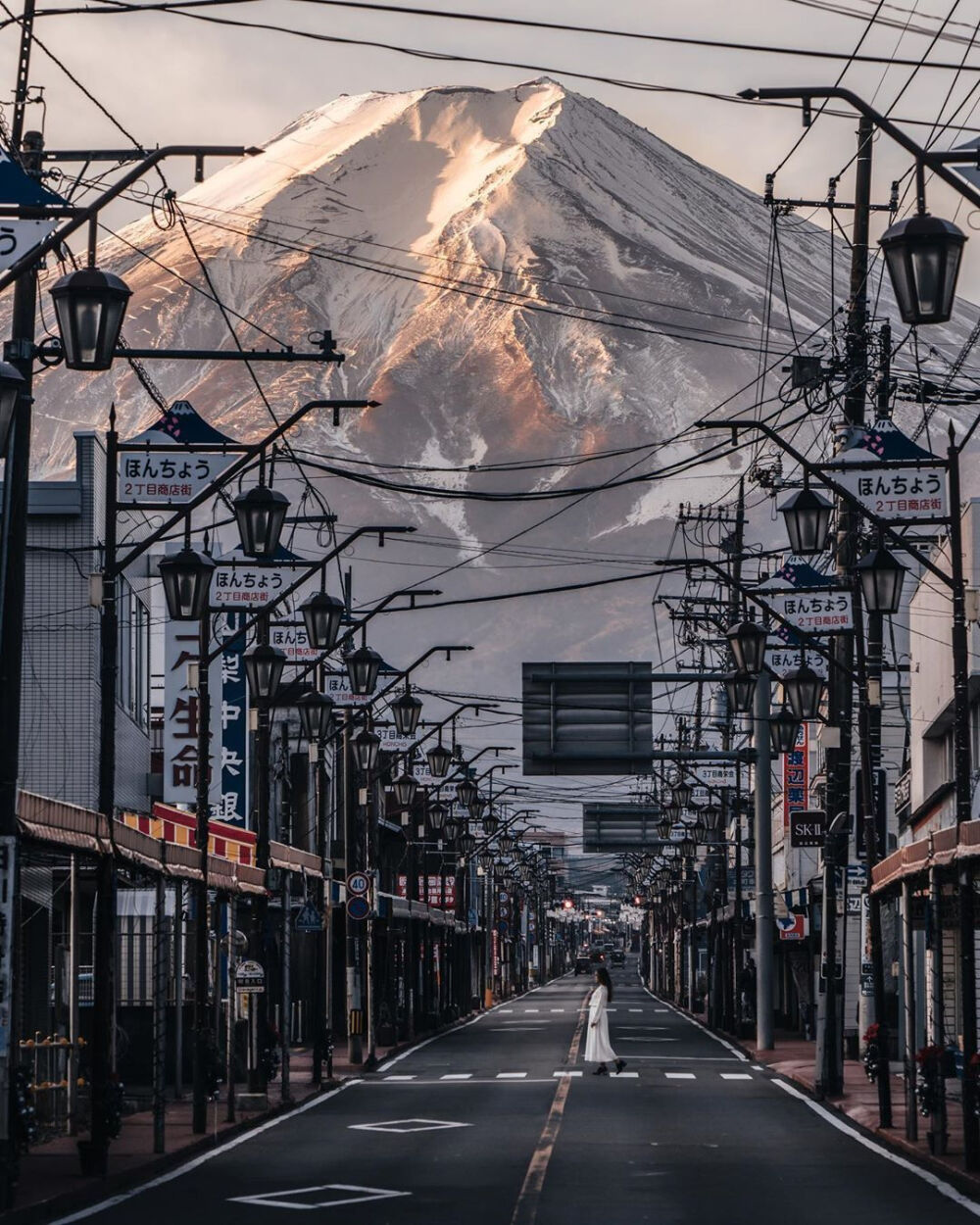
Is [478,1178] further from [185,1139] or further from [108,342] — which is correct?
[108,342]

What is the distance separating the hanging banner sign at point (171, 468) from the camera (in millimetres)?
26797

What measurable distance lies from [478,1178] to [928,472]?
35.9 feet

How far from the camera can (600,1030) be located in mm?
43688

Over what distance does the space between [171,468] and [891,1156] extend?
1205cm

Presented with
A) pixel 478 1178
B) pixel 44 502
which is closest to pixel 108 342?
pixel 478 1178

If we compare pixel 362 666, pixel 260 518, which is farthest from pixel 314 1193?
pixel 362 666

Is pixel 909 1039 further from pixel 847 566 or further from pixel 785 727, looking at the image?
pixel 785 727

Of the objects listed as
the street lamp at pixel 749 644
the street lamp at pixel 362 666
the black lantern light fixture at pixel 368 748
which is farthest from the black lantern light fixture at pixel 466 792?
the street lamp at pixel 749 644

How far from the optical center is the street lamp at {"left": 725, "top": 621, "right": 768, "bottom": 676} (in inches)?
1340

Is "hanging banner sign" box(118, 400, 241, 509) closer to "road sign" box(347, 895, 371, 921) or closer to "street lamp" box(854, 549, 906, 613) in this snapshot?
"street lamp" box(854, 549, 906, 613)

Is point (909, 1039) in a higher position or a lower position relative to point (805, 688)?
lower

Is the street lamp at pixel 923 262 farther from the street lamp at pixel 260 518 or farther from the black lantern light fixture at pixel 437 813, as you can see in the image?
the black lantern light fixture at pixel 437 813

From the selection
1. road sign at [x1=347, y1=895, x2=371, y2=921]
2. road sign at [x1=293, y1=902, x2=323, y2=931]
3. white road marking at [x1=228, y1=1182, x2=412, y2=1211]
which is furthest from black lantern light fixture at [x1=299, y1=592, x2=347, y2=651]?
road sign at [x1=347, y1=895, x2=371, y2=921]

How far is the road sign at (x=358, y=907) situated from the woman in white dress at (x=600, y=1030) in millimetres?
5547
